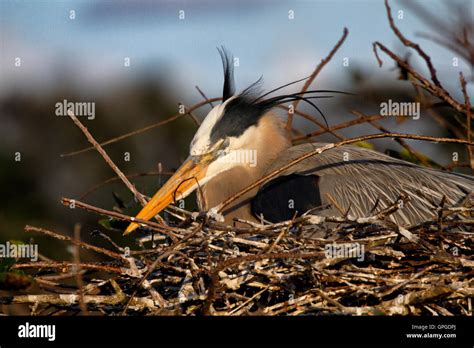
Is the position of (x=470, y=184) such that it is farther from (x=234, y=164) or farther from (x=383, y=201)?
(x=234, y=164)

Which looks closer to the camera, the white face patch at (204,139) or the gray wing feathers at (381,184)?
the gray wing feathers at (381,184)

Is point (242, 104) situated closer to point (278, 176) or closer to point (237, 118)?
point (237, 118)

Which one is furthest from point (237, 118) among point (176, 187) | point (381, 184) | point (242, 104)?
point (381, 184)

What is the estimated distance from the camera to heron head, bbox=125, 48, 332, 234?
4.88 metres

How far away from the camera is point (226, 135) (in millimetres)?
4984

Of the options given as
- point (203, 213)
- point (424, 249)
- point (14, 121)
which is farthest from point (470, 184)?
point (14, 121)

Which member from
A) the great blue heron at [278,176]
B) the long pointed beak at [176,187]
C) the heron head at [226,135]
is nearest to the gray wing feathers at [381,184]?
the great blue heron at [278,176]

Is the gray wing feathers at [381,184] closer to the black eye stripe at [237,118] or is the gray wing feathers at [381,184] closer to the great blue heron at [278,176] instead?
the great blue heron at [278,176]

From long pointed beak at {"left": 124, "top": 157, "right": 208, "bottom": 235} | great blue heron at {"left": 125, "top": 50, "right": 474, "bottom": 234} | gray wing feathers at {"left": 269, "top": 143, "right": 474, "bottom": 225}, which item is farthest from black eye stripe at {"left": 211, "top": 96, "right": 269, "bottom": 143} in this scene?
gray wing feathers at {"left": 269, "top": 143, "right": 474, "bottom": 225}

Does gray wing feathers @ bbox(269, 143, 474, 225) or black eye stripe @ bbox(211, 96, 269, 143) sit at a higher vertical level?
black eye stripe @ bbox(211, 96, 269, 143)

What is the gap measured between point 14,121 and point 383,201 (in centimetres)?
562

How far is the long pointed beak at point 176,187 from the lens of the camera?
4512 millimetres

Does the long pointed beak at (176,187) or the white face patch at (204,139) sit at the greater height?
the white face patch at (204,139)

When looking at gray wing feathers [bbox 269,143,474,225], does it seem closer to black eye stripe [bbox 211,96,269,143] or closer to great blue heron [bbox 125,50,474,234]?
great blue heron [bbox 125,50,474,234]
